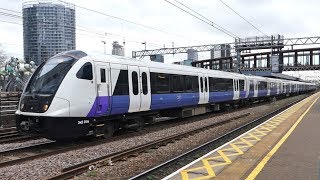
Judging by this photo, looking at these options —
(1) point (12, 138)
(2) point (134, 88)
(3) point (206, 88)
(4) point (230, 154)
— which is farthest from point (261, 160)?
(3) point (206, 88)

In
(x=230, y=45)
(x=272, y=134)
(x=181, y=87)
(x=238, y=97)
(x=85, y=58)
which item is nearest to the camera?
(x=85, y=58)

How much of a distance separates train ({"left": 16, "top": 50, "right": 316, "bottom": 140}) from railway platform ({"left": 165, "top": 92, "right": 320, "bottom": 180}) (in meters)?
4.48

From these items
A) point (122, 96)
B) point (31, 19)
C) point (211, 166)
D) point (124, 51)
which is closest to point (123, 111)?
point (122, 96)

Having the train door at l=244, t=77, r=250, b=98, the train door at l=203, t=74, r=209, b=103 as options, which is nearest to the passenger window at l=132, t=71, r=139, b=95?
the train door at l=203, t=74, r=209, b=103

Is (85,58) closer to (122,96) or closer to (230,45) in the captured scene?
(122,96)

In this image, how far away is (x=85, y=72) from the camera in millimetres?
12977

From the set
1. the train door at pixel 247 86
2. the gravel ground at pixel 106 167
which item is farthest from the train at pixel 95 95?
the train door at pixel 247 86

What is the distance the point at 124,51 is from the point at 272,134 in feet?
91.6

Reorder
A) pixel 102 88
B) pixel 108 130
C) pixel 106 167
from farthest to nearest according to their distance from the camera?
1. pixel 108 130
2. pixel 102 88
3. pixel 106 167

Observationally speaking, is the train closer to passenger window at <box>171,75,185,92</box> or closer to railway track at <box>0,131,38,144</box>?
passenger window at <box>171,75,185,92</box>

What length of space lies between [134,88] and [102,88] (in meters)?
2.18

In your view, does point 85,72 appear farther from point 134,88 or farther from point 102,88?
point 134,88

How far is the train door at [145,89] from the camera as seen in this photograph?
1611 cm

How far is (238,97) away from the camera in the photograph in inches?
1241
